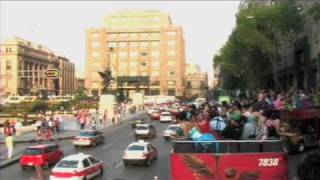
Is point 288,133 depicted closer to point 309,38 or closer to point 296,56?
point 309,38

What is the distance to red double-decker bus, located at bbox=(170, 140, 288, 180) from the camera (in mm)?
11117

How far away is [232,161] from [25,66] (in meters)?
141

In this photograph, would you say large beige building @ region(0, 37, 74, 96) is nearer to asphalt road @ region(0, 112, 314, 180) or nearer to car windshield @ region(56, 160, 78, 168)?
asphalt road @ region(0, 112, 314, 180)

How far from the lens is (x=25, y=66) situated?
148 m

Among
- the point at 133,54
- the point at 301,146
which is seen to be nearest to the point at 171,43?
the point at 133,54

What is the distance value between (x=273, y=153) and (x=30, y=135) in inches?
1647

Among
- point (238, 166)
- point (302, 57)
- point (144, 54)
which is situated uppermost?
point (144, 54)

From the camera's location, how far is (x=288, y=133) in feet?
83.0

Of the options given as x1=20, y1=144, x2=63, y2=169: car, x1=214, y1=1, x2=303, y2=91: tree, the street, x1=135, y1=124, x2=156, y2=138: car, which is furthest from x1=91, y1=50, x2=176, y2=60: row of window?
x1=20, y1=144, x2=63, y2=169: car

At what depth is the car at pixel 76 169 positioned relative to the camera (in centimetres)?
2322

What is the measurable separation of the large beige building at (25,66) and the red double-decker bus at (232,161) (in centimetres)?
11712

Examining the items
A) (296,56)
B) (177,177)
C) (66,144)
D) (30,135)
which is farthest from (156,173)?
(296,56)

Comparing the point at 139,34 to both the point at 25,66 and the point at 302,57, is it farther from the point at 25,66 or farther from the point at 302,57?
the point at 302,57

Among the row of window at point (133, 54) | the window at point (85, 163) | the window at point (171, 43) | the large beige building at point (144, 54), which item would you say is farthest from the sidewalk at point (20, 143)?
the row of window at point (133, 54)
